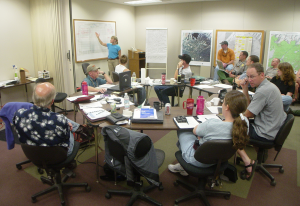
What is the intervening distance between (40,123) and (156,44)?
5618 millimetres

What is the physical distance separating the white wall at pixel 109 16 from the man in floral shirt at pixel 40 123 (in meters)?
4.21

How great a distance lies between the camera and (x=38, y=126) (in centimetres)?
198

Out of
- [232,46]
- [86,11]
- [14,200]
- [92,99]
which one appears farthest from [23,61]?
[232,46]

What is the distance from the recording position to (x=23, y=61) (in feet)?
17.1

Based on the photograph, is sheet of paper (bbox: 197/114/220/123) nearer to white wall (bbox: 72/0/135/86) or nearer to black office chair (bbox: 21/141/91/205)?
black office chair (bbox: 21/141/91/205)

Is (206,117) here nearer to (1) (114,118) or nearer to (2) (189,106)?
(2) (189,106)

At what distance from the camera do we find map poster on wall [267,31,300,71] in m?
6.08

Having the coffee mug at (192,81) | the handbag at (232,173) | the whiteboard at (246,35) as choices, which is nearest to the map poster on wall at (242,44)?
the whiteboard at (246,35)

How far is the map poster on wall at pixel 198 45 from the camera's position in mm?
7023

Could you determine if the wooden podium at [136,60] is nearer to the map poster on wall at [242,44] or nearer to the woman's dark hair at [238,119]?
the map poster on wall at [242,44]

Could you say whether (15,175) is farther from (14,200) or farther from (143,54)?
(143,54)

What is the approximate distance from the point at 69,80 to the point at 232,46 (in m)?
4.65

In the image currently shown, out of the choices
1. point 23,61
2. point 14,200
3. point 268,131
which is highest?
point 23,61

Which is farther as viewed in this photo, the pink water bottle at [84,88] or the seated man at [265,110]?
the pink water bottle at [84,88]
